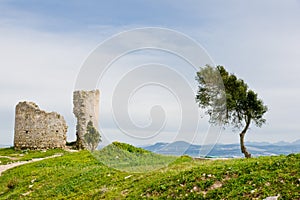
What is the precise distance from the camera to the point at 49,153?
3778 centimetres

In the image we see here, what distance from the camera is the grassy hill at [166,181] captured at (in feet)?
39.2

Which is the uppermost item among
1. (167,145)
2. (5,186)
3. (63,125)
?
(63,125)

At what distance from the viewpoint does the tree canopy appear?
2950cm

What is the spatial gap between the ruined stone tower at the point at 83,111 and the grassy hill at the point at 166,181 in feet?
75.3

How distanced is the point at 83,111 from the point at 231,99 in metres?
21.2

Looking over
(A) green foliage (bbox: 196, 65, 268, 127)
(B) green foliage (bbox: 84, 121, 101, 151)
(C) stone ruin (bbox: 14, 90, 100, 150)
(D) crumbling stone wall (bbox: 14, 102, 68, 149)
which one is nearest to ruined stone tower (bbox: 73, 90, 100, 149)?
(B) green foliage (bbox: 84, 121, 101, 151)

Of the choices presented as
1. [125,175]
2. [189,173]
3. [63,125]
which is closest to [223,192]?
[189,173]

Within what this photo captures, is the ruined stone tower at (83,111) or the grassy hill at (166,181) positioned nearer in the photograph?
the grassy hill at (166,181)

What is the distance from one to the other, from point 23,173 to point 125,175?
29.1 ft

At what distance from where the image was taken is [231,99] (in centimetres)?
3062

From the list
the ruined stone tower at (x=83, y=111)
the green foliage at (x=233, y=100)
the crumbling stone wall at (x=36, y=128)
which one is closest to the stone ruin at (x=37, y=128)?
the crumbling stone wall at (x=36, y=128)

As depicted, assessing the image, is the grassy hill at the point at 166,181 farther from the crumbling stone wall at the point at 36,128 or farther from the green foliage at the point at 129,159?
the crumbling stone wall at the point at 36,128

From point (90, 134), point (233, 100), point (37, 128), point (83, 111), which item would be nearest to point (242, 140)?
point (233, 100)

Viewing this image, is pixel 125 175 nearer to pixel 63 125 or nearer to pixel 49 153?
pixel 49 153
